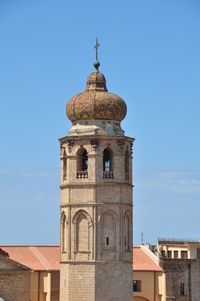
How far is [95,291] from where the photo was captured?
6400 cm

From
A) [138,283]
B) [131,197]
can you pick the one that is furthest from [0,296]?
[138,283]

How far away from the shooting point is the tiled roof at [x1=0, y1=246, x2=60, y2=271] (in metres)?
73.5

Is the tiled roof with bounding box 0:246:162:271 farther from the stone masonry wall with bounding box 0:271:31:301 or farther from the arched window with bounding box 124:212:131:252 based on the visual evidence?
the arched window with bounding box 124:212:131:252

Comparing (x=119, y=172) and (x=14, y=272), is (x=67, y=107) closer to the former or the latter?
(x=119, y=172)

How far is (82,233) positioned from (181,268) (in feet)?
65.9

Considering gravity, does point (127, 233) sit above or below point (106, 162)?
below

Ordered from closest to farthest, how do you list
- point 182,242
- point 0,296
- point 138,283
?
point 0,296
point 138,283
point 182,242

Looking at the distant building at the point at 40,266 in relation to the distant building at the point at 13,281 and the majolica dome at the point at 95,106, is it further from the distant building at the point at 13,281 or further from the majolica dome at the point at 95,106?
the majolica dome at the point at 95,106

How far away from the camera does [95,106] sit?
215 feet

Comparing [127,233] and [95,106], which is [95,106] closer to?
[95,106]

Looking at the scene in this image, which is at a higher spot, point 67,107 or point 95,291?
point 67,107

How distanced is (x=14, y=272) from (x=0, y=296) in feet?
5.82

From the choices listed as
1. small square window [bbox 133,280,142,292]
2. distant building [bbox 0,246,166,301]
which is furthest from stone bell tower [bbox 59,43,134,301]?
small square window [bbox 133,280,142,292]

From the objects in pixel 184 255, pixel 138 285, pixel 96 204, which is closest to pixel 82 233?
pixel 96 204
